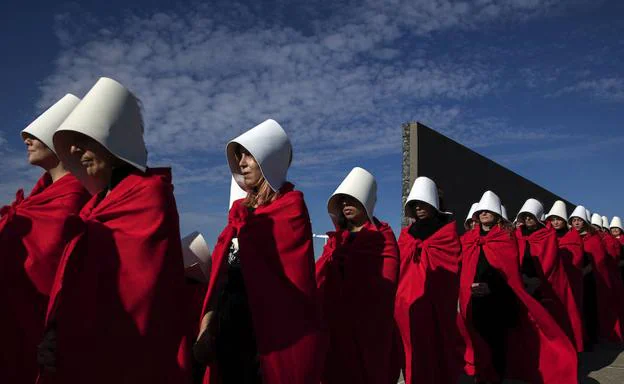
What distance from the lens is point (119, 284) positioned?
8.94 feet

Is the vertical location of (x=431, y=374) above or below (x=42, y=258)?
below

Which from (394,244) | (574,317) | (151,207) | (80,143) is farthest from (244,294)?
(574,317)

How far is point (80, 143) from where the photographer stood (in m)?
3.01

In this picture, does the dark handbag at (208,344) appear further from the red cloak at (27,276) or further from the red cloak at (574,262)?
the red cloak at (574,262)

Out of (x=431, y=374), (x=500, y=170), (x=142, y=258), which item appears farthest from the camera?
(x=500, y=170)

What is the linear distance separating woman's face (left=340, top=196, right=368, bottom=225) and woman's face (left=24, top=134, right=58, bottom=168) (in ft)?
6.84

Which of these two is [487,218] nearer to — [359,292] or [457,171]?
[359,292]

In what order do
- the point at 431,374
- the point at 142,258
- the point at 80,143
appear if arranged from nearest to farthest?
the point at 142,258
the point at 80,143
the point at 431,374

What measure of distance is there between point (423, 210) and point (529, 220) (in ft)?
9.60

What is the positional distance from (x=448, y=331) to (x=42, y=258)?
11.9ft

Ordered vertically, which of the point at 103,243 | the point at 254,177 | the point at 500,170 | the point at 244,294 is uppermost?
the point at 500,170

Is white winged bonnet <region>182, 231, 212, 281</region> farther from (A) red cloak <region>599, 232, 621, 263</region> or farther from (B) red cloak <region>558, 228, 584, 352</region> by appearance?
(A) red cloak <region>599, 232, 621, 263</region>

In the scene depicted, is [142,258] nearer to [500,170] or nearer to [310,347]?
[310,347]

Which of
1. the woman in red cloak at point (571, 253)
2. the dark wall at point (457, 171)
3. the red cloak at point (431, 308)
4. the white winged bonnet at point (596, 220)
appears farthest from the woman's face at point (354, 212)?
the white winged bonnet at point (596, 220)
